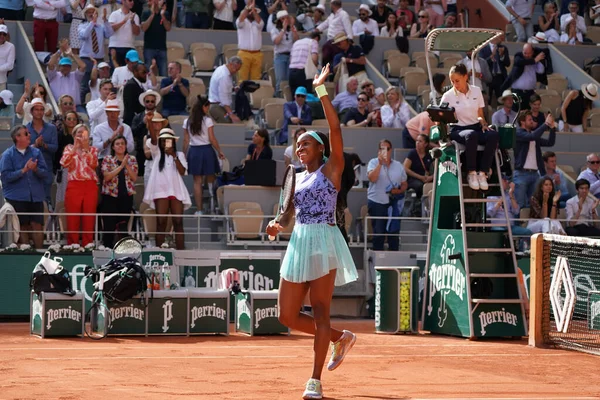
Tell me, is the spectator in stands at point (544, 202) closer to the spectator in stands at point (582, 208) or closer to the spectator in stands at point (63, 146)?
the spectator in stands at point (582, 208)

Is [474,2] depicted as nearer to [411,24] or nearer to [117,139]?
[411,24]

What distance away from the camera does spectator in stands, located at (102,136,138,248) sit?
17.4 meters

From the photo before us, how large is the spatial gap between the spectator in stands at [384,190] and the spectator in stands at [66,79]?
213 inches

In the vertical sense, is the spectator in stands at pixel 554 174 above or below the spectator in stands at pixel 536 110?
below

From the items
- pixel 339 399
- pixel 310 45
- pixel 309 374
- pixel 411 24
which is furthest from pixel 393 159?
pixel 339 399

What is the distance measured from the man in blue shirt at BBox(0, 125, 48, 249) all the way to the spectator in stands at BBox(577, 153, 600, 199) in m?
9.16

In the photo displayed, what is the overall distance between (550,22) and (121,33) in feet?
34.1

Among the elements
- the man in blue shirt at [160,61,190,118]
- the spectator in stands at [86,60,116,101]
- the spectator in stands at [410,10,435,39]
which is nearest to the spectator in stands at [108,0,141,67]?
the spectator in stands at [86,60,116,101]

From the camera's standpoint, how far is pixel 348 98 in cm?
2155

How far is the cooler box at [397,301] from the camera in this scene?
50.6 ft

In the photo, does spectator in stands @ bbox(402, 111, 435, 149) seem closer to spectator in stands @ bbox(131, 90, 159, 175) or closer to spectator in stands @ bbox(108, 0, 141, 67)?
spectator in stands @ bbox(131, 90, 159, 175)

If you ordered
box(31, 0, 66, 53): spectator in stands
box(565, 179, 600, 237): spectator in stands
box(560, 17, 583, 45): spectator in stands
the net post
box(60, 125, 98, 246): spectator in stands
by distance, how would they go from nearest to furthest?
the net post, box(60, 125, 98, 246): spectator in stands, box(565, 179, 600, 237): spectator in stands, box(31, 0, 66, 53): spectator in stands, box(560, 17, 583, 45): spectator in stands

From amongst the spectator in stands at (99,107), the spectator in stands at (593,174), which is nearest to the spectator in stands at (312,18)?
the spectator in stands at (99,107)

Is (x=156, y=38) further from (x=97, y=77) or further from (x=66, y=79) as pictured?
(x=66, y=79)
